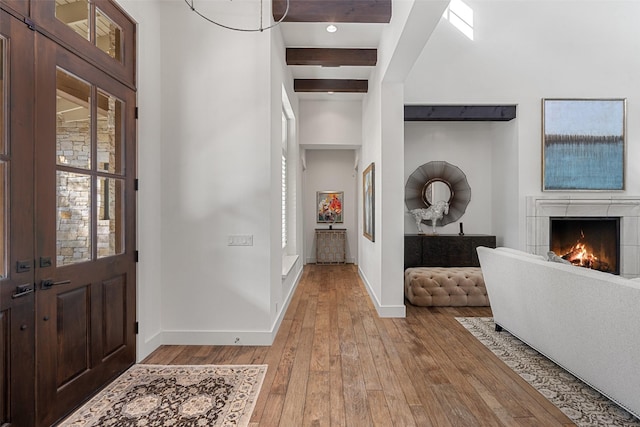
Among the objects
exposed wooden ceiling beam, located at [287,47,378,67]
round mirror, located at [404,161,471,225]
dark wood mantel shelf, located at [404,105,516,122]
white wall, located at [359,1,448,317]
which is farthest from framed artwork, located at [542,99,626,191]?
exposed wooden ceiling beam, located at [287,47,378,67]

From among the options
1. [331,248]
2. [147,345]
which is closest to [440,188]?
[331,248]

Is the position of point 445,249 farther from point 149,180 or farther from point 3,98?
point 3,98

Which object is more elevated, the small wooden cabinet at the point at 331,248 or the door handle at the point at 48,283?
the door handle at the point at 48,283

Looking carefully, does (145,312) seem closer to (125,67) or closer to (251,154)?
(251,154)

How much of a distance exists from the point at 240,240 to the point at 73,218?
1352mm

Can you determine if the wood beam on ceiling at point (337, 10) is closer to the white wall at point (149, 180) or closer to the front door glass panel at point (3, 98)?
the white wall at point (149, 180)

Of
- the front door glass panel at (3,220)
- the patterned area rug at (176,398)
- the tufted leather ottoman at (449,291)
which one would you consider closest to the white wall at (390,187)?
the tufted leather ottoman at (449,291)

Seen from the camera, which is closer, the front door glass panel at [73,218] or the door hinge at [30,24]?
the door hinge at [30,24]

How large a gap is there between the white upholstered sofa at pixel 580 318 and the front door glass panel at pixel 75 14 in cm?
377

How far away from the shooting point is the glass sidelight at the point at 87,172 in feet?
7.09

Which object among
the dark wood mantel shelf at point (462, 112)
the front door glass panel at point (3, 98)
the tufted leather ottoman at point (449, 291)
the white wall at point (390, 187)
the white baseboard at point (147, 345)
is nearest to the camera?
the front door glass panel at point (3, 98)

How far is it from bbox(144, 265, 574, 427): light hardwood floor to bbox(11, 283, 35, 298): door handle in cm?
136

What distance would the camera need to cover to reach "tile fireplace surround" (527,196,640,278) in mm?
5406

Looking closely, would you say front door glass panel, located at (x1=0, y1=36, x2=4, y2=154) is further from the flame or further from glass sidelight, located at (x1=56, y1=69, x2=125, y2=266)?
the flame
